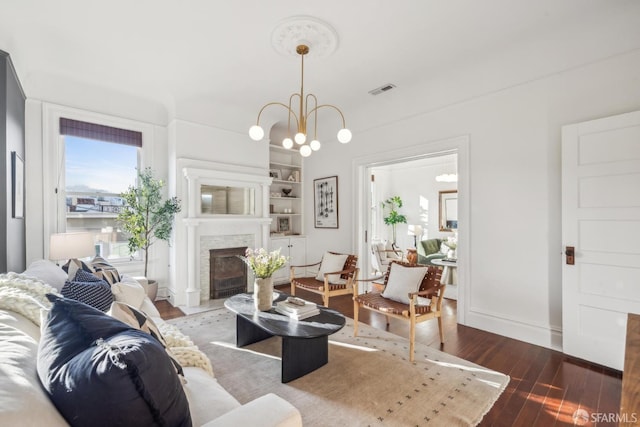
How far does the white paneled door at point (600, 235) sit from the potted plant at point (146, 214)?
4527 mm

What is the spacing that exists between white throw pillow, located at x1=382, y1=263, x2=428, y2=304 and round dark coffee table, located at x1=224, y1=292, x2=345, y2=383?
81cm

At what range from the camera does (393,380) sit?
230 centimetres

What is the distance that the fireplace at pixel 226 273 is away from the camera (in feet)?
14.8

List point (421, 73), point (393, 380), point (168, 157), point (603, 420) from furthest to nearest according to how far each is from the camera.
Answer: point (168, 157) < point (421, 73) < point (393, 380) < point (603, 420)

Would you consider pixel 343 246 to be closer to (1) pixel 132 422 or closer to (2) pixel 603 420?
(2) pixel 603 420

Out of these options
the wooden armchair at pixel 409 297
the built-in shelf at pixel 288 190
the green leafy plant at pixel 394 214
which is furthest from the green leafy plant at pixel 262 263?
the green leafy plant at pixel 394 214

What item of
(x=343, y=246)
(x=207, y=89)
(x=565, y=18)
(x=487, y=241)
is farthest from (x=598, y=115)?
(x=207, y=89)

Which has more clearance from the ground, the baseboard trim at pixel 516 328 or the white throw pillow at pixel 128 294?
the white throw pillow at pixel 128 294

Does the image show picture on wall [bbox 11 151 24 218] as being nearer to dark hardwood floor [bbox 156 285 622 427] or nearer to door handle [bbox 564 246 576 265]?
dark hardwood floor [bbox 156 285 622 427]

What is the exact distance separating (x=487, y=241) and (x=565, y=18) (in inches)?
85.9

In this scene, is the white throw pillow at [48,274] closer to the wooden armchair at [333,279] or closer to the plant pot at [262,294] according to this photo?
the plant pot at [262,294]

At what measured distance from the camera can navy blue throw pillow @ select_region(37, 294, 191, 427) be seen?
2.56 feet

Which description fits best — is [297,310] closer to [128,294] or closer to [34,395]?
[128,294]

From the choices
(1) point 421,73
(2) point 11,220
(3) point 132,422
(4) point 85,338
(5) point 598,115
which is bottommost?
(3) point 132,422
